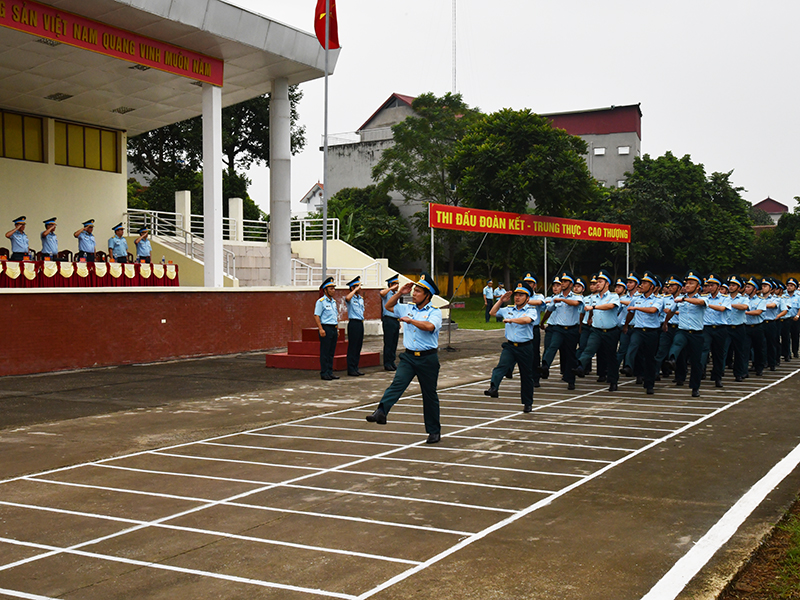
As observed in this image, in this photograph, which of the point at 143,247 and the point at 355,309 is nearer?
the point at 355,309

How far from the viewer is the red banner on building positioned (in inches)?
774

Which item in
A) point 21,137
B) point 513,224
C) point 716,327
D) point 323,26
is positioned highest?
point 323,26

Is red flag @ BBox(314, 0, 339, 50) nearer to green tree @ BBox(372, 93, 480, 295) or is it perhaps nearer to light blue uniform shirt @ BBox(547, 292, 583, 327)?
light blue uniform shirt @ BBox(547, 292, 583, 327)

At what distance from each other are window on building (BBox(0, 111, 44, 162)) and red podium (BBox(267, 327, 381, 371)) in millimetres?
11813

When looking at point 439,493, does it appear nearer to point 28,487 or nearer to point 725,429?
point 28,487

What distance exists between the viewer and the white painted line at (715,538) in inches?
170

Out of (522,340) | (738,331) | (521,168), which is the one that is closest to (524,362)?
(522,340)

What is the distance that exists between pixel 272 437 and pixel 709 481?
450 centimetres

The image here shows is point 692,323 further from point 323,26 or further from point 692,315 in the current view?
point 323,26

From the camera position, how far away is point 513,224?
76.3ft

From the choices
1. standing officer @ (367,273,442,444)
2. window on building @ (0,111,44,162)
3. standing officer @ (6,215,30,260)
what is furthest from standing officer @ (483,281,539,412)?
window on building @ (0,111,44,162)

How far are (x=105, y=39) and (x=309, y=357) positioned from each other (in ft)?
27.0

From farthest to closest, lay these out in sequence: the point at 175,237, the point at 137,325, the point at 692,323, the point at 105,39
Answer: the point at 175,237 → the point at 105,39 → the point at 137,325 → the point at 692,323

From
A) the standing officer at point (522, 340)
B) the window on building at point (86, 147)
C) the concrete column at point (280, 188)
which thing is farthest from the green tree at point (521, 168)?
the standing officer at point (522, 340)
